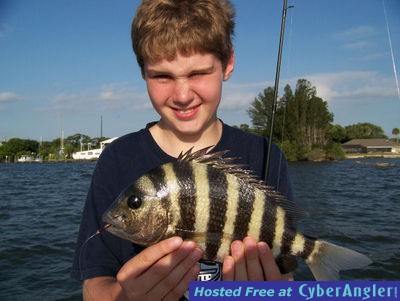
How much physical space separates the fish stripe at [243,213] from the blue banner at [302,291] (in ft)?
1.73

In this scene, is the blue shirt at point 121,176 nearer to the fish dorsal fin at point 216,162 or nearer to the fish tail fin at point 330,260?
the fish dorsal fin at point 216,162

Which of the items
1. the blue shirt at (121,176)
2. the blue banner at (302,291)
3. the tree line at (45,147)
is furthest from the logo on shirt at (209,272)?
the tree line at (45,147)

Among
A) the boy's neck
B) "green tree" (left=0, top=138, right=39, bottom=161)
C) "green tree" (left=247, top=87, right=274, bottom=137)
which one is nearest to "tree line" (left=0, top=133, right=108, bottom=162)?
"green tree" (left=0, top=138, right=39, bottom=161)

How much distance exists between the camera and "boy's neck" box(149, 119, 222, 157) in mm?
2602

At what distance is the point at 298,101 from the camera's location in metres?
63.2

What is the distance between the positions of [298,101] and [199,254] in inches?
2533

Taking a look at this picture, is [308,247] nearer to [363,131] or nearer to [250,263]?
[250,263]

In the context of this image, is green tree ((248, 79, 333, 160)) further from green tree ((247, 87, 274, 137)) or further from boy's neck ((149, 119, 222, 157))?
boy's neck ((149, 119, 222, 157))

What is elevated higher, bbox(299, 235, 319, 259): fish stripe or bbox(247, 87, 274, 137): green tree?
bbox(247, 87, 274, 137): green tree

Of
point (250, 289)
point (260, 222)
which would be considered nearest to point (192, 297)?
point (250, 289)

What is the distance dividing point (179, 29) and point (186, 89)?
0.37m

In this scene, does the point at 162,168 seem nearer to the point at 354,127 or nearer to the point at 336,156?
the point at 336,156

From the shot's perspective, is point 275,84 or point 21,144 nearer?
point 275,84

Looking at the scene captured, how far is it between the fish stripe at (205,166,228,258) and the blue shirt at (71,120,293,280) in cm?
55
